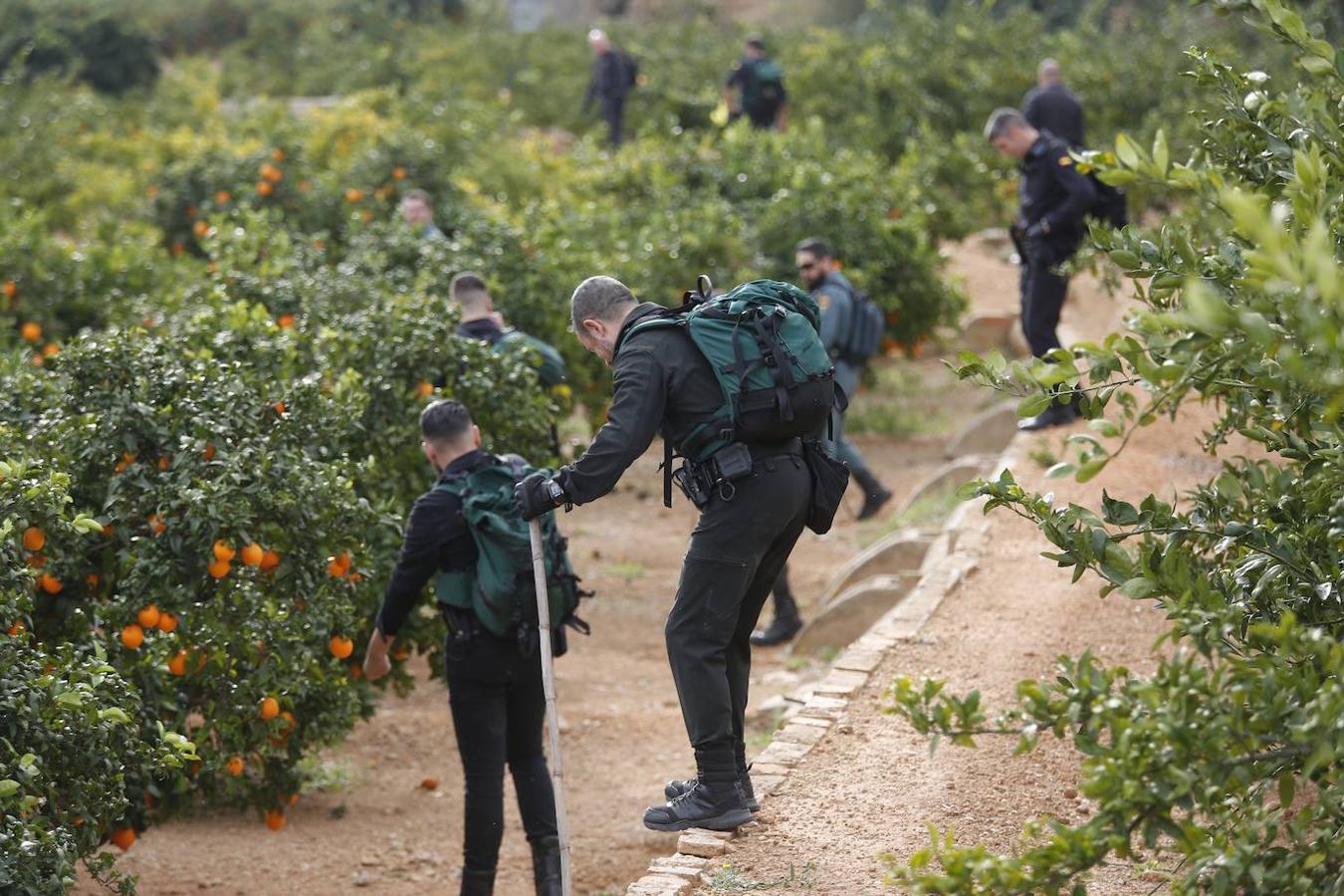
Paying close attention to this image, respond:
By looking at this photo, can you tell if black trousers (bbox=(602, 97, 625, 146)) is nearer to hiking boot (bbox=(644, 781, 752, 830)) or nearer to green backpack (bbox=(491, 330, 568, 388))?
green backpack (bbox=(491, 330, 568, 388))

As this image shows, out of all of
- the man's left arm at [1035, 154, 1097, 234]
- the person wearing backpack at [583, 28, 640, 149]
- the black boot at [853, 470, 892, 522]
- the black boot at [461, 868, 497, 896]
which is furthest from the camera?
the person wearing backpack at [583, 28, 640, 149]

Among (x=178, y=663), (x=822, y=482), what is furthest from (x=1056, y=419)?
(x=178, y=663)

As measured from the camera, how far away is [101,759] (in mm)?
4590

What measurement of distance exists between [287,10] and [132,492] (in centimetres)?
2427

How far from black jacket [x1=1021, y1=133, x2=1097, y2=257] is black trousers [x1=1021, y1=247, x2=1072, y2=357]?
70 mm

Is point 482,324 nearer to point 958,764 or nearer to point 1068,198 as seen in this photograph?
point 958,764

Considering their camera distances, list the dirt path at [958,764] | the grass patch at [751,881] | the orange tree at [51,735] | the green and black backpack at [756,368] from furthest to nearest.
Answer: the dirt path at [958,764] < the green and black backpack at [756,368] < the grass patch at [751,881] < the orange tree at [51,735]

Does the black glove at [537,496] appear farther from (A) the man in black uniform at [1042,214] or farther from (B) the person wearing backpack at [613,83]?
(B) the person wearing backpack at [613,83]

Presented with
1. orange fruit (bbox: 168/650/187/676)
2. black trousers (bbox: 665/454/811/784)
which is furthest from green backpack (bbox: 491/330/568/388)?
black trousers (bbox: 665/454/811/784)

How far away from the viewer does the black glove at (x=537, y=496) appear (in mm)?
4754

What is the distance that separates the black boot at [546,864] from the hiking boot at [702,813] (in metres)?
1.00

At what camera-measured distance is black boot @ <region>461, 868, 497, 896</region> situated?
575 cm

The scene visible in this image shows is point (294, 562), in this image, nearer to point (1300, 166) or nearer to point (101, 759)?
point (101, 759)

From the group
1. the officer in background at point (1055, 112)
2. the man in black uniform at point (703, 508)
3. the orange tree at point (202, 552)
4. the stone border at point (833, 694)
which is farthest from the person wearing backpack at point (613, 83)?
the man in black uniform at point (703, 508)
